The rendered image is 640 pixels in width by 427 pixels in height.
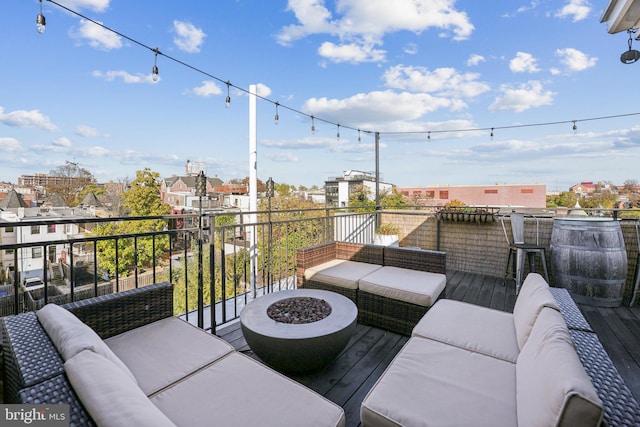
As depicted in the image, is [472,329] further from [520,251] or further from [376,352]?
[520,251]

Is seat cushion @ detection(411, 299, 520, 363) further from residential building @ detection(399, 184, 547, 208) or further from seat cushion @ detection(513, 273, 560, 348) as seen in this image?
residential building @ detection(399, 184, 547, 208)

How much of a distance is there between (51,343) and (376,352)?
1988 mm

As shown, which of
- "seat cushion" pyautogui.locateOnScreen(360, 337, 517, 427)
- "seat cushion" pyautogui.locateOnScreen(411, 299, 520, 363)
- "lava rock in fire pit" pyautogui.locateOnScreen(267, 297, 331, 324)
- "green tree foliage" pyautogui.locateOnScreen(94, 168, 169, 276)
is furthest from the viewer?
"green tree foliage" pyautogui.locateOnScreen(94, 168, 169, 276)

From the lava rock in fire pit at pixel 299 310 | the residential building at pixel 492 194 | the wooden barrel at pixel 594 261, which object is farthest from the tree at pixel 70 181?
the residential building at pixel 492 194

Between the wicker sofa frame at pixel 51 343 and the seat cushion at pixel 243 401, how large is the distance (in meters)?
0.40

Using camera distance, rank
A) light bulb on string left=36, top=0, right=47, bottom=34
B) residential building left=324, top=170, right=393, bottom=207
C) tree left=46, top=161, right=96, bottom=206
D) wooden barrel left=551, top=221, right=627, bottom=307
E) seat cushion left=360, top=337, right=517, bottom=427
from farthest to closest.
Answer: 1. residential building left=324, top=170, right=393, bottom=207
2. tree left=46, top=161, right=96, bottom=206
3. wooden barrel left=551, top=221, right=627, bottom=307
4. light bulb on string left=36, top=0, right=47, bottom=34
5. seat cushion left=360, top=337, right=517, bottom=427

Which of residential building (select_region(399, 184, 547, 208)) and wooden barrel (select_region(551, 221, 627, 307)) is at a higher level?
residential building (select_region(399, 184, 547, 208))

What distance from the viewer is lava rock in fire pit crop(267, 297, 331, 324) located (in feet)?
6.40

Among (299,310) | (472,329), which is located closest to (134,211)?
(299,310)

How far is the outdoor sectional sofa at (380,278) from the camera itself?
2504 mm

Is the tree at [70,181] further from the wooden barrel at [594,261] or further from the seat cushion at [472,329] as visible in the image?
the wooden barrel at [594,261]

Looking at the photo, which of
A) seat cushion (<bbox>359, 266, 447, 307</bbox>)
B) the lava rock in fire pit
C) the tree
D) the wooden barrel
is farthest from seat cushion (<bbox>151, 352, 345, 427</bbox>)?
the tree

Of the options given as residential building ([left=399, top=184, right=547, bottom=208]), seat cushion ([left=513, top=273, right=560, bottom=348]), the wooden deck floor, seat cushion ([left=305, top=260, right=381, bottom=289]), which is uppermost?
residential building ([left=399, top=184, right=547, bottom=208])

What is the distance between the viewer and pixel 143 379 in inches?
50.3
